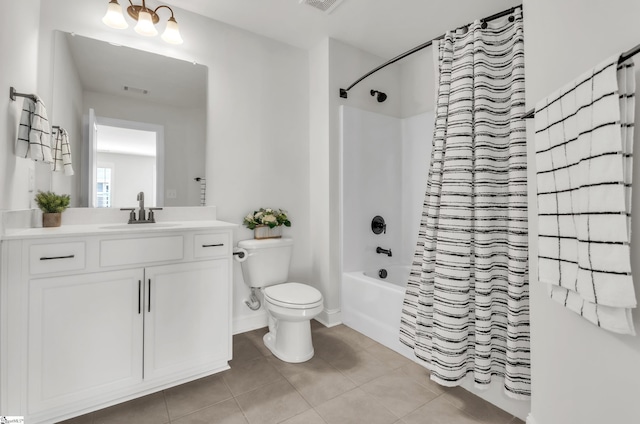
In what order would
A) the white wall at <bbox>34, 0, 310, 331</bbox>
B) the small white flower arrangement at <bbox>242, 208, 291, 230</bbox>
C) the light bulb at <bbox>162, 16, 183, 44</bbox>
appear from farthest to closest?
the small white flower arrangement at <bbox>242, 208, 291, 230</bbox> → the white wall at <bbox>34, 0, 310, 331</bbox> → the light bulb at <bbox>162, 16, 183, 44</bbox>

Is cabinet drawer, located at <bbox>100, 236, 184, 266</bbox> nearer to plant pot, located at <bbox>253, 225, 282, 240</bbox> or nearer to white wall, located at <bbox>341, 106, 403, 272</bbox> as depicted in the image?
plant pot, located at <bbox>253, 225, 282, 240</bbox>

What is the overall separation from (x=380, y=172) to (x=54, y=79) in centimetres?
250

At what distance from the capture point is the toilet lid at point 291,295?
1945 millimetres

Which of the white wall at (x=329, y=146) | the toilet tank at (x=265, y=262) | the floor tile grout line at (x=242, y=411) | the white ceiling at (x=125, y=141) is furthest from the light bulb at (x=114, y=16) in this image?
the floor tile grout line at (x=242, y=411)

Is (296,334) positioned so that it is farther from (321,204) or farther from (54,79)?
(54,79)

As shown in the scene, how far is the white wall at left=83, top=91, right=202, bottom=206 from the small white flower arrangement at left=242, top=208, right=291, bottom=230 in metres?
0.42

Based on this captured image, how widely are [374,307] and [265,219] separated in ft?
3.66

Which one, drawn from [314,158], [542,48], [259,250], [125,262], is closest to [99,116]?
[125,262]

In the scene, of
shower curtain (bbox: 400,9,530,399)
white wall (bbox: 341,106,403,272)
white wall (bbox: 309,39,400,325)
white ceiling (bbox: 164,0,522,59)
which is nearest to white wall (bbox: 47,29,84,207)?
white ceiling (bbox: 164,0,522,59)

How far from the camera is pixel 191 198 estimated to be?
2.30m

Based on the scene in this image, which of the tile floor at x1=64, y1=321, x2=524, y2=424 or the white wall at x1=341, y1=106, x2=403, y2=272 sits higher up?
the white wall at x1=341, y1=106, x2=403, y2=272

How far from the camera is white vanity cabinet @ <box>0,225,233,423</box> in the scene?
4.45ft

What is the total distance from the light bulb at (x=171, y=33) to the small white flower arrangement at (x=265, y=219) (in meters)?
1.36

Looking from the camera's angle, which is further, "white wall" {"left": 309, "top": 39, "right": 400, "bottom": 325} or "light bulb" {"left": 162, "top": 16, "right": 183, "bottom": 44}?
"white wall" {"left": 309, "top": 39, "right": 400, "bottom": 325}
